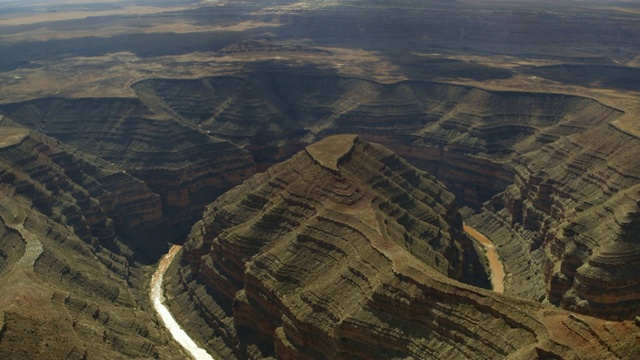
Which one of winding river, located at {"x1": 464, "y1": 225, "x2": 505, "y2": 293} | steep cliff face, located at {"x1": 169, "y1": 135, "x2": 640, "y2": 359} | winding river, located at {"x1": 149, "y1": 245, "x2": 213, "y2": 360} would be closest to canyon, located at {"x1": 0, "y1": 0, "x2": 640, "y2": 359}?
steep cliff face, located at {"x1": 169, "y1": 135, "x2": 640, "y2": 359}

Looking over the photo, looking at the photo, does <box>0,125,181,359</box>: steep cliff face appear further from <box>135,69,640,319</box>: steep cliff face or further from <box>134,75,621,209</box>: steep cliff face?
<box>135,69,640,319</box>: steep cliff face

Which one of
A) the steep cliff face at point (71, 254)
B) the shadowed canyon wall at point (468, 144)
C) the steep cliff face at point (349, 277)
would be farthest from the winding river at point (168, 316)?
the shadowed canyon wall at point (468, 144)

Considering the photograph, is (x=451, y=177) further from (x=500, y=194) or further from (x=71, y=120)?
(x=71, y=120)

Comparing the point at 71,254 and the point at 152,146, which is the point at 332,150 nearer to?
the point at 71,254


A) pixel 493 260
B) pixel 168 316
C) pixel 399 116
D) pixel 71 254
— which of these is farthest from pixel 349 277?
pixel 399 116

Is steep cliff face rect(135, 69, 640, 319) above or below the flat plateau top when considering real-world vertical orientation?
below

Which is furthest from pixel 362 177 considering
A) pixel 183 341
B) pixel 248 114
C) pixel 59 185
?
pixel 248 114
